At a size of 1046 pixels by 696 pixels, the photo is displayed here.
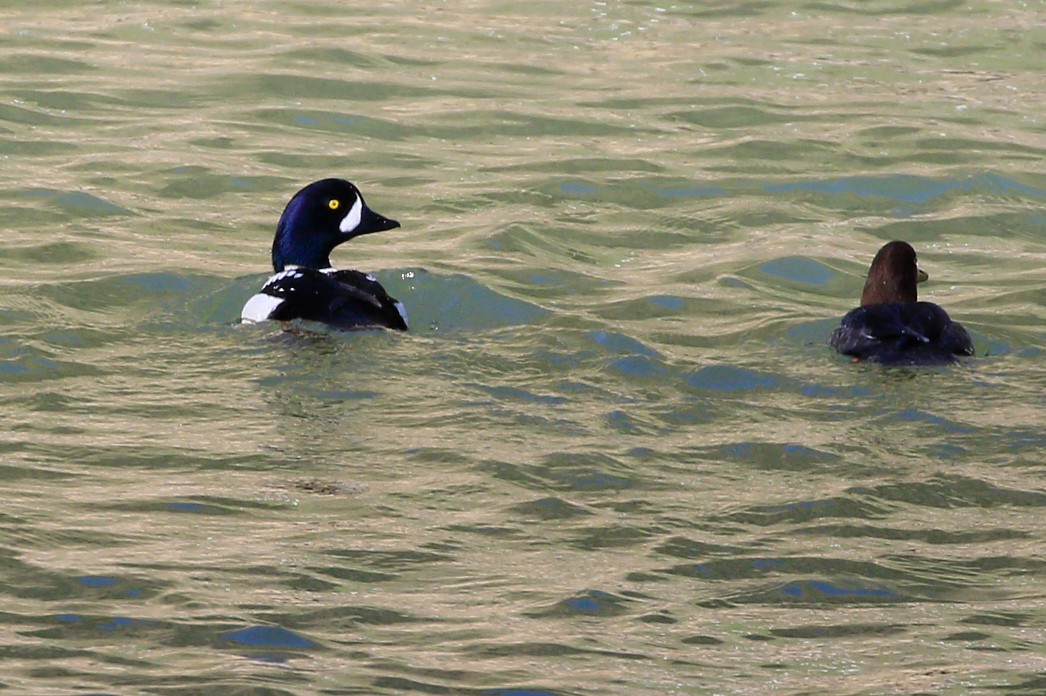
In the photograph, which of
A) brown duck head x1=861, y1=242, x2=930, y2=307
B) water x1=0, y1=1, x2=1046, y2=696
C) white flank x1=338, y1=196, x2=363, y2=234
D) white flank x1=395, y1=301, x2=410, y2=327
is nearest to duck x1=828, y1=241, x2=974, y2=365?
water x1=0, y1=1, x2=1046, y2=696

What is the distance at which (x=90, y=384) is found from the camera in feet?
25.9

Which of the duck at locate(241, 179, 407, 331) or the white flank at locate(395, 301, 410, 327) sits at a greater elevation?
the duck at locate(241, 179, 407, 331)

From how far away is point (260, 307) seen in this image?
29.7 feet

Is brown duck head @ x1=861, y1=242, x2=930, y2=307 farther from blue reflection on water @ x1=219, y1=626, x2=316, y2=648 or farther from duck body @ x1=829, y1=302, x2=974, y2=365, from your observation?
blue reflection on water @ x1=219, y1=626, x2=316, y2=648

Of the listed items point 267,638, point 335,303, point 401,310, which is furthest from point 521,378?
point 267,638

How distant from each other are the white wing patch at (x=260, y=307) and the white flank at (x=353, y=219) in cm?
95

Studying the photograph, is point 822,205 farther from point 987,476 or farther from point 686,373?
point 987,476

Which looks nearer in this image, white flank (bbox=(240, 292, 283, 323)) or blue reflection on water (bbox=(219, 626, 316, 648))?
blue reflection on water (bbox=(219, 626, 316, 648))

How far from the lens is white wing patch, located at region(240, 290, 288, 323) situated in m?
8.95

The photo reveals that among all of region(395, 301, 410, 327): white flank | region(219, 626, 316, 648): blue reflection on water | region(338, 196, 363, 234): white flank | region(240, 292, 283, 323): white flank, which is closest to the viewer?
region(219, 626, 316, 648): blue reflection on water

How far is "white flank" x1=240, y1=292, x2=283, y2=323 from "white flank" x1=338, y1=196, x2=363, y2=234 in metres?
0.95

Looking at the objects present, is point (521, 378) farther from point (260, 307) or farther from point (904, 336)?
point (904, 336)

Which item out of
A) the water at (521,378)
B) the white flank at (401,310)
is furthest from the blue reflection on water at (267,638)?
the white flank at (401,310)

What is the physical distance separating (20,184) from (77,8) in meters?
5.31
